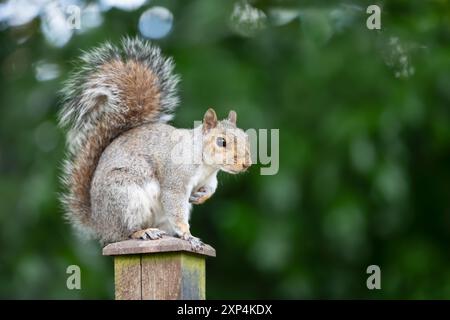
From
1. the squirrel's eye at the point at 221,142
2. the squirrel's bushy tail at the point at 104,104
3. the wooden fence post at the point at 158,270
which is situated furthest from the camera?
the squirrel's bushy tail at the point at 104,104

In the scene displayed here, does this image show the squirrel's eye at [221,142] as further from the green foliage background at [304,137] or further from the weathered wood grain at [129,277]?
the green foliage background at [304,137]

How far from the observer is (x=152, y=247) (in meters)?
2.10

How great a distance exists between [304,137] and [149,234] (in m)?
1.98

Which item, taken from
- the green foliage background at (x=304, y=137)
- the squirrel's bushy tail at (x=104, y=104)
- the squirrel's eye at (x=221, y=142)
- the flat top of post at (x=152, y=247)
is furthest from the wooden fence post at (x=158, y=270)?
the green foliage background at (x=304, y=137)

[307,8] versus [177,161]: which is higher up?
[307,8]

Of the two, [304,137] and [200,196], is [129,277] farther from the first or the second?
[304,137]

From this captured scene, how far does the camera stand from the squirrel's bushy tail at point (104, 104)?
258cm

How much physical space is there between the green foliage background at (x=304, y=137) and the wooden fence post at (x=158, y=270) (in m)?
1.76

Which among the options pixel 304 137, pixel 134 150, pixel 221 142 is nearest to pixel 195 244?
pixel 221 142

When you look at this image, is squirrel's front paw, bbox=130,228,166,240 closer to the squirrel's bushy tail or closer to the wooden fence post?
the wooden fence post

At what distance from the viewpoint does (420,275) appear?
14.2 feet

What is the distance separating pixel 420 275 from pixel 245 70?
1.21 meters
